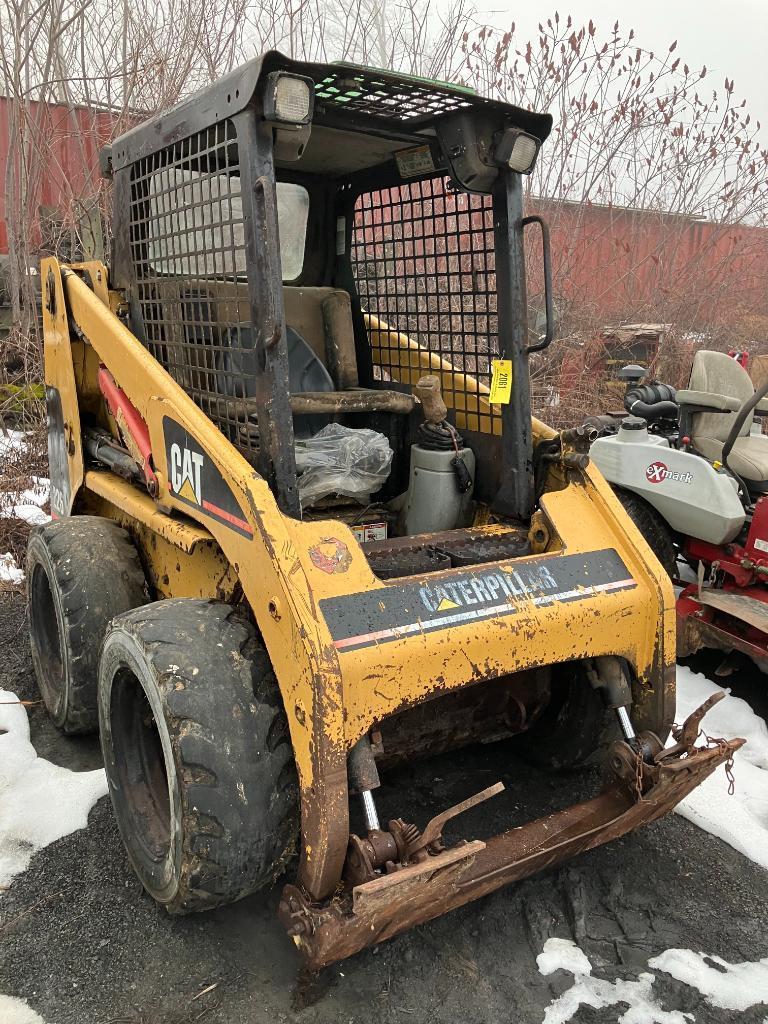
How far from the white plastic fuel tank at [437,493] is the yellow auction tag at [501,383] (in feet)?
0.88

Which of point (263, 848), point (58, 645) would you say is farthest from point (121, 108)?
point (263, 848)

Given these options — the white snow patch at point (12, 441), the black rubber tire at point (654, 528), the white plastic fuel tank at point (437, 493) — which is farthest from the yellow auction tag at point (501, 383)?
the white snow patch at point (12, 441)

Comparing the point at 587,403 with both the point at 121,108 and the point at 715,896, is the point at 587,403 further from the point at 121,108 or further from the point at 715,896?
the point at 715,896

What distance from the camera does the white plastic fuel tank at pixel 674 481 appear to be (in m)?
4.19

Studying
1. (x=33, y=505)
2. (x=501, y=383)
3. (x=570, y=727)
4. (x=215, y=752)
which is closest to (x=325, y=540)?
(x=215, y=752)

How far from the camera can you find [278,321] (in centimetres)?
241

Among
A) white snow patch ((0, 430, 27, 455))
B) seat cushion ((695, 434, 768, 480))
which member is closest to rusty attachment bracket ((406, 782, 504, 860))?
seat cushion ((695, 434, 768, 480))

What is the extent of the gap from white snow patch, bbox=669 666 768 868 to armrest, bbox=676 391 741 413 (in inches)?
60.6

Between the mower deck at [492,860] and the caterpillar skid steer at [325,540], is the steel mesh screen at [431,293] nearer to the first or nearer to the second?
the caterpillar skid steer at [325,540]

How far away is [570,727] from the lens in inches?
119

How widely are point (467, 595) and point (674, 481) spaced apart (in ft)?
8.01

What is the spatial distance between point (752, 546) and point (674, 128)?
6.99 meters

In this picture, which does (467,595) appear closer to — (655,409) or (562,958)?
(562,958)

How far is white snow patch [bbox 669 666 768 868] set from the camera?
117 inches
